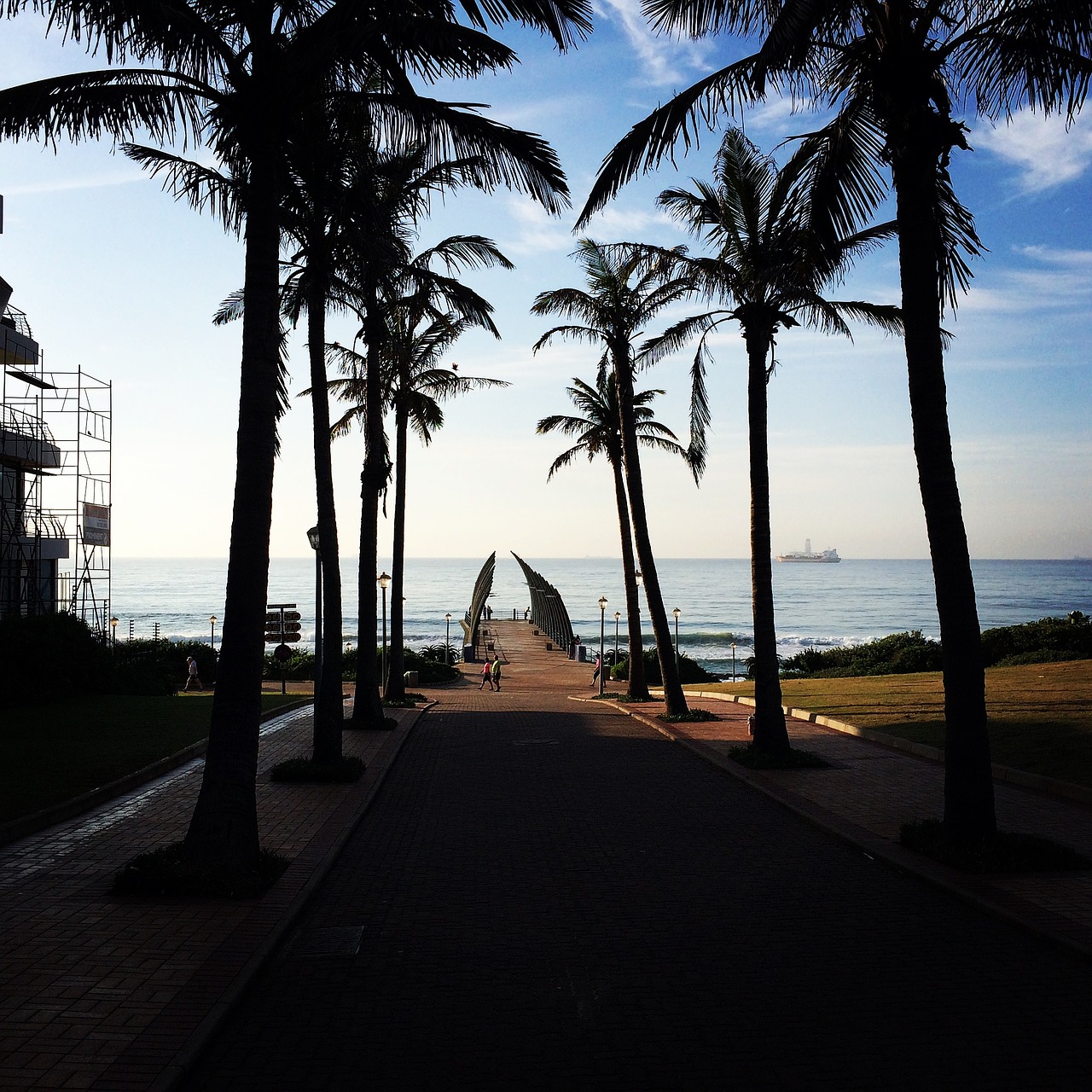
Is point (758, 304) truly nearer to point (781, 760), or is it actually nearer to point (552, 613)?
point (781, 760)

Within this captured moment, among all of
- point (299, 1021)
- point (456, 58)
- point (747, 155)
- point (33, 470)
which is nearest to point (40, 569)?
point (33, 470)

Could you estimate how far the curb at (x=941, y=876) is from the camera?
6.90 meters

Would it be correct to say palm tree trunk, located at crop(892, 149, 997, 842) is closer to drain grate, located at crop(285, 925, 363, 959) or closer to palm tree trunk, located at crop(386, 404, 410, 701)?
drain grate, located at crop(285, 925, 363, 959)

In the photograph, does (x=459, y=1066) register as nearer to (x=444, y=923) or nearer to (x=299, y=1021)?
(x=299, y=1021)

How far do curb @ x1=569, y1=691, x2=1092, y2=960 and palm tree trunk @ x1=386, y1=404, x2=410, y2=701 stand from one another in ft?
45.3

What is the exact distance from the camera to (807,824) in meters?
11.0

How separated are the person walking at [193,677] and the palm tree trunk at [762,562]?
2303 cm

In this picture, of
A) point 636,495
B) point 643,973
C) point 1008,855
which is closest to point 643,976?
point 643,973

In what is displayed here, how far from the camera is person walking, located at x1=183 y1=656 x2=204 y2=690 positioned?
3347 centimetres

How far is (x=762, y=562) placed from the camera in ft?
51.0

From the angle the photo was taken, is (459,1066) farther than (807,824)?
No

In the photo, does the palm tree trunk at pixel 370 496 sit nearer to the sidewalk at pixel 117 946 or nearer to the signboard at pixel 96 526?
the sidewalk at pixel 117 946

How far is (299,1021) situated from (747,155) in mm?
14541

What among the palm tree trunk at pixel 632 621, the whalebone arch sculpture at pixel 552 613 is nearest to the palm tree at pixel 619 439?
the palm tree trunk at pixel 632 621
